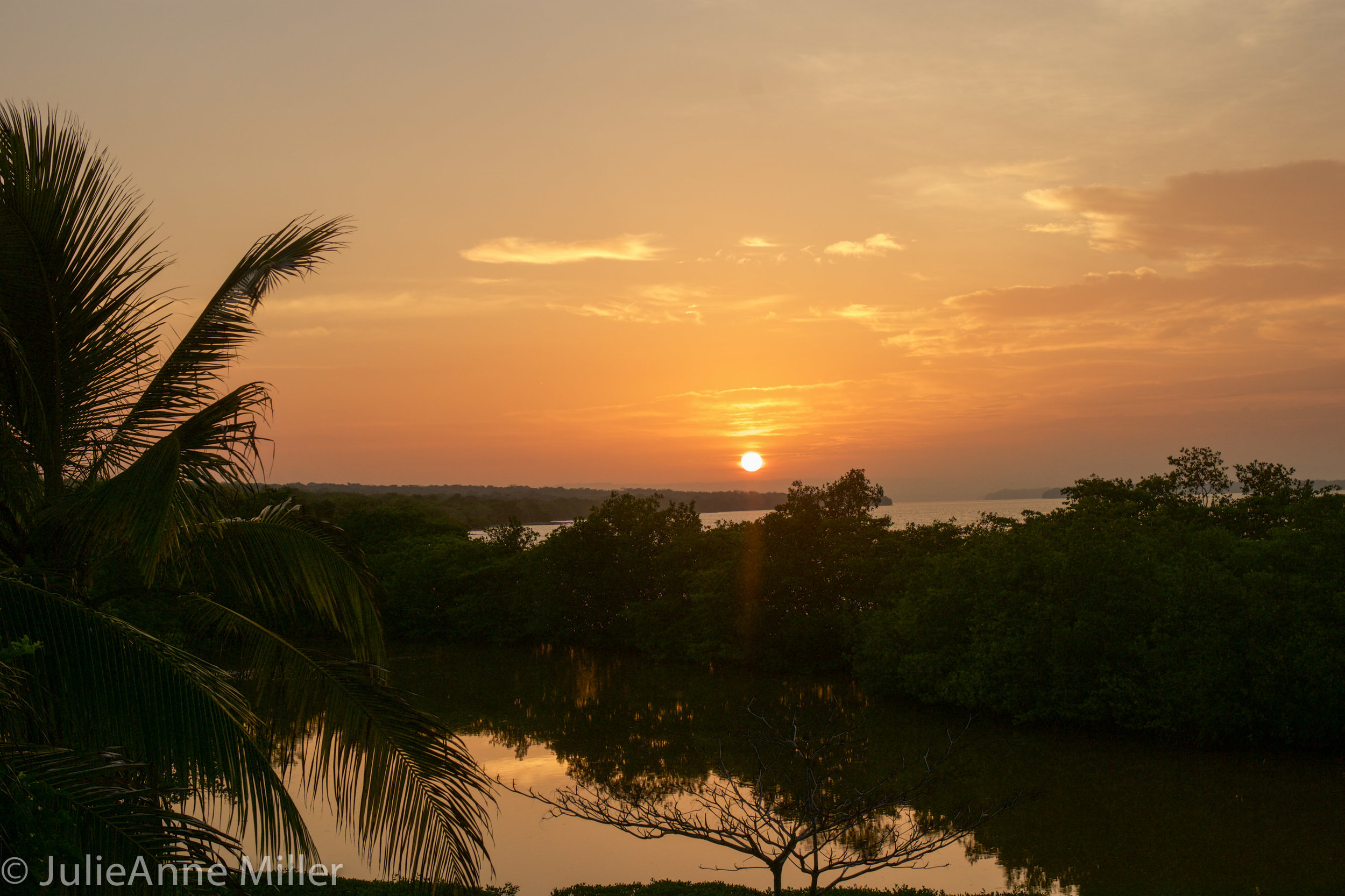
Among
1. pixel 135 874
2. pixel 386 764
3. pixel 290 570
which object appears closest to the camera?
pixel 135 874

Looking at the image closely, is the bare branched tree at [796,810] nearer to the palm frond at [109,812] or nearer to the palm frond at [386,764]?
the palm frond at [386,764]

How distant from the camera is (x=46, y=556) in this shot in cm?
515

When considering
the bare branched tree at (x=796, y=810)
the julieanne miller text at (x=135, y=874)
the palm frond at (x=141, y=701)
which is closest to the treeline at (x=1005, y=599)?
the bare branched tree at (x=796, y=810)

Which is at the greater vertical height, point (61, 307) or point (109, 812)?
point (61, 307)

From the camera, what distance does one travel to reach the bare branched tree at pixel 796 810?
8.16 meters

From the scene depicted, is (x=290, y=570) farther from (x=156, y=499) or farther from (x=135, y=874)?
(x=135, y=874)

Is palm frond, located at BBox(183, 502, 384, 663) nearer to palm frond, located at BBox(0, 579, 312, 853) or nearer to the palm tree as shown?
the palm tree

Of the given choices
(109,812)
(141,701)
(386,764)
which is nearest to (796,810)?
(386,764)

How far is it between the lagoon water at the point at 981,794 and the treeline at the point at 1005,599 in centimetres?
133

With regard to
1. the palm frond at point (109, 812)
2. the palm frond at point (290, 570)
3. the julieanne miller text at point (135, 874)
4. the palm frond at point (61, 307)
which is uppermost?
the palm frond at point (61, 307)

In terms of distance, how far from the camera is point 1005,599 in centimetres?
2353

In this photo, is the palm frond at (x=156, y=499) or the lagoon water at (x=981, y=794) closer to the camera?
the palm frond at (x=156, y=499)

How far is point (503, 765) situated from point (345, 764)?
16058 millimetres

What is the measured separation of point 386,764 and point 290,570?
1.62m
